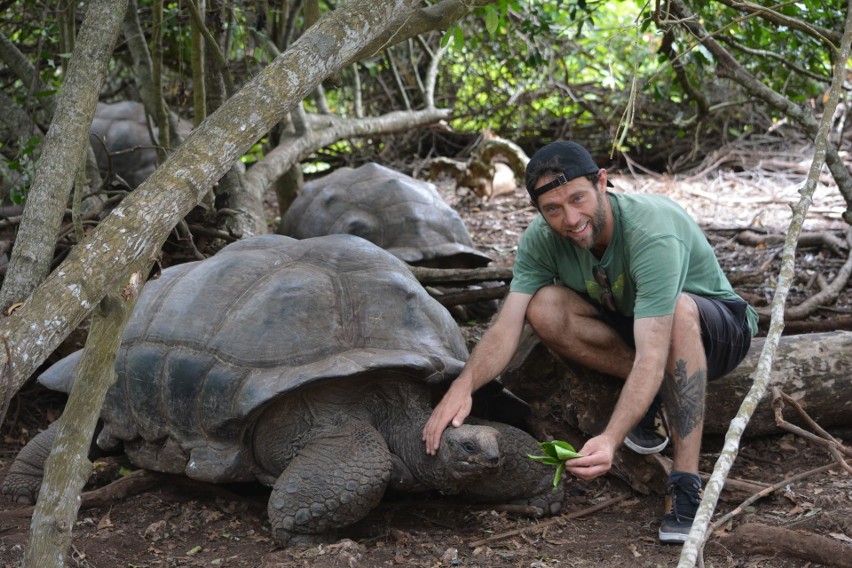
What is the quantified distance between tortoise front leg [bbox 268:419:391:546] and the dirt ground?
0.33 feet

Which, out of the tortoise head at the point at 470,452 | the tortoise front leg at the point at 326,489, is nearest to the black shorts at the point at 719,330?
the tortoise head at the point at 470,452

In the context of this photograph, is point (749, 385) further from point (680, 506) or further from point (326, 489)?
point (326, 489)

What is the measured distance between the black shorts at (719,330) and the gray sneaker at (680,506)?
49 cm

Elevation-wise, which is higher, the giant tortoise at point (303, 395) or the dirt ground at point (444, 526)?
the giant tortoise at point (303, 395)

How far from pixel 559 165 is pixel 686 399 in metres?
0.95

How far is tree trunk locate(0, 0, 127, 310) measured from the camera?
2.46 m

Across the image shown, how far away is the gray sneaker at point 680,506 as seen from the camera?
3.01m

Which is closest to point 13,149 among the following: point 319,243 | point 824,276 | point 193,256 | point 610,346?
point 193,256

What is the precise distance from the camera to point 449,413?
3201mm

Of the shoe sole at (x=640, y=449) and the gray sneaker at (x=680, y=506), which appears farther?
the shoe sole at (x=640, y=449)

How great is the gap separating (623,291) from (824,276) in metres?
2.56

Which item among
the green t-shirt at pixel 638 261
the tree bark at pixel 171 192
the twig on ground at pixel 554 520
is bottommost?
the twig on ground at pixel 554 520

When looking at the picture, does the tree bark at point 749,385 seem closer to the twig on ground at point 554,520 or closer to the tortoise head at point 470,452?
the twig on ground at point 554,520

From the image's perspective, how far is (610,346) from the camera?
348cm
